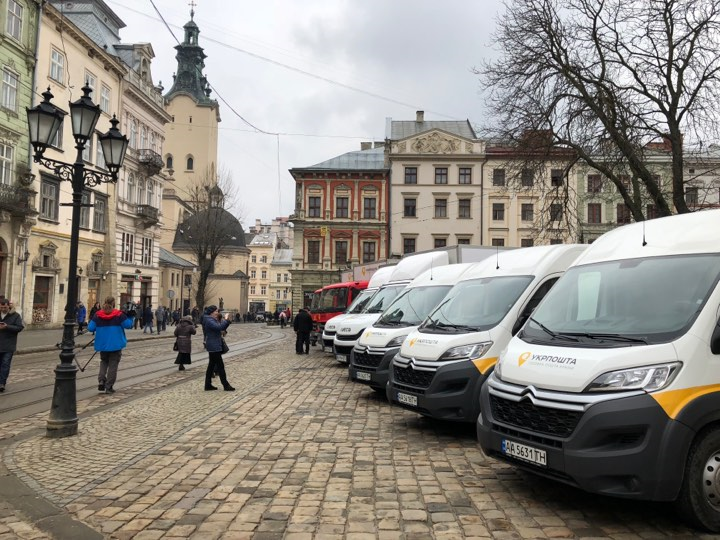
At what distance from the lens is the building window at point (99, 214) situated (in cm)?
3841

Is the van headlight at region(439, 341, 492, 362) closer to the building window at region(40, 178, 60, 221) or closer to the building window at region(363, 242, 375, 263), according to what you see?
the building window at region(40, 178, 60, 221)

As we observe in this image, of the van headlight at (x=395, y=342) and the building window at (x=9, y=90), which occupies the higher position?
the building window at (x=9, y=90)

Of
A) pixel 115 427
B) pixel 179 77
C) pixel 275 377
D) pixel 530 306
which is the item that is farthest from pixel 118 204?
pixel 179 77

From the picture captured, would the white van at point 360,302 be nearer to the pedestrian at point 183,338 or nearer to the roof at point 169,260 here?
the pedestrian at point 183,338

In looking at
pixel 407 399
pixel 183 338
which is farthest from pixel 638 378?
pixel 183 338

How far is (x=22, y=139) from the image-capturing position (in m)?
30.0

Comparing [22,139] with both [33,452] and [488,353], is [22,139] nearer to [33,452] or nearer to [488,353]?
[33,452]

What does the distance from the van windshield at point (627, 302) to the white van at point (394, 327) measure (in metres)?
4.27

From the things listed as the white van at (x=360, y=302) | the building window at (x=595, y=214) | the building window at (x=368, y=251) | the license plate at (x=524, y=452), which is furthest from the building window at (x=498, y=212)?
the license plate at (x=524, y=452)

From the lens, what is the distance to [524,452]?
484 cm

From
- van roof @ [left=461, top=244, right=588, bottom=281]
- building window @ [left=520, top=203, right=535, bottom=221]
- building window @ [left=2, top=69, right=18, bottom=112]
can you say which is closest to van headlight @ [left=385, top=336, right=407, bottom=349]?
van roof @ [left=461, top=244, right=588, bottom=281]

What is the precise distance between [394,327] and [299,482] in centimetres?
499

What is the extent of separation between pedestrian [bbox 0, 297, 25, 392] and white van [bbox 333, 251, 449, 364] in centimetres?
738

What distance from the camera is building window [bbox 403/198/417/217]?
181ft
